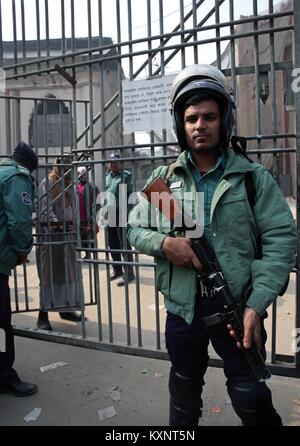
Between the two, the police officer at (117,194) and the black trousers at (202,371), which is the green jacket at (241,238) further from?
the police officer at (117,194)

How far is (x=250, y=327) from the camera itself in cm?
172

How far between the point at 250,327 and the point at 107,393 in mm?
1583

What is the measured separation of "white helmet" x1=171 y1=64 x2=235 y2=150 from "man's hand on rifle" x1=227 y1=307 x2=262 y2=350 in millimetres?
762

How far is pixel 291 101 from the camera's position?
2600mm

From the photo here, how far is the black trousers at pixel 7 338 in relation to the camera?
2.93 metres

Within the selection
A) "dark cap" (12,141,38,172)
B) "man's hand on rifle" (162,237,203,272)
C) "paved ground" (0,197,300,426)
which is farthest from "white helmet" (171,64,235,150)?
"paved ground" (0,197,300,426)

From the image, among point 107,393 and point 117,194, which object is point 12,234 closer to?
point 107,393

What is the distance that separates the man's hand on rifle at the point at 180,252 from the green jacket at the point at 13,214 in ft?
4.20

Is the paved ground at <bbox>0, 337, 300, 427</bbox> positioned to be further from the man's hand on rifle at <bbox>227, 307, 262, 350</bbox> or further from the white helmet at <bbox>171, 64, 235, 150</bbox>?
the white helmet at <bbox>171, 64, 235, 150</bbox>

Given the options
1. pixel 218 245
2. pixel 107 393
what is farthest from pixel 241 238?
pixel 107 393

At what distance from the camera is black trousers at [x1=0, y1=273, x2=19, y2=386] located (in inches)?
115

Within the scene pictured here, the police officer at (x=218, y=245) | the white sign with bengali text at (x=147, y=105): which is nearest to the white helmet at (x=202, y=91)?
the police officer at (x=218, y=245)

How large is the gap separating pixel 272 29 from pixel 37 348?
3.08 meters

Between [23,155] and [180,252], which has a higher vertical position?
[23,155]
